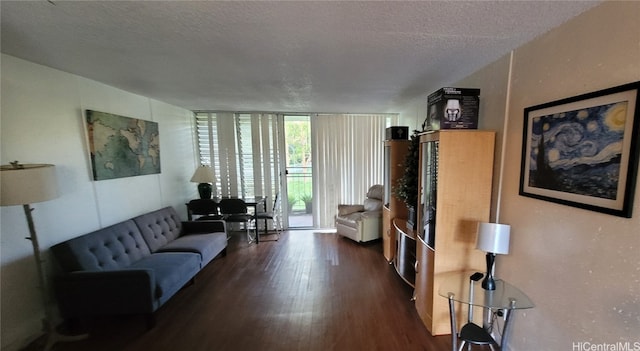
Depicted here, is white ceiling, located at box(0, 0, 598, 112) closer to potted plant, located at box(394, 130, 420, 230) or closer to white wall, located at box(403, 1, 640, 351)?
white wall, located at box(403, 1, 640, 351)

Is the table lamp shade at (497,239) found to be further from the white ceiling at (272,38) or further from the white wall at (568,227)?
the white ceiling at (272,38)

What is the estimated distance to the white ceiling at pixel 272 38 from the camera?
124cm

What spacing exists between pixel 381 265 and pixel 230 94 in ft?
10.4

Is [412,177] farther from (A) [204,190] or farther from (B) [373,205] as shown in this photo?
(A) [204,190]

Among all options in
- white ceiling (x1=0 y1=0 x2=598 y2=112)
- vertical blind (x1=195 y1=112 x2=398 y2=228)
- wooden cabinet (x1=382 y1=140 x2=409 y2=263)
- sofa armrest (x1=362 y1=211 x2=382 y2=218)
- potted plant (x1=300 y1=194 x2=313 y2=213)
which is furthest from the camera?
potted plant (x1=300 y1=194 x2=313 y2=213)

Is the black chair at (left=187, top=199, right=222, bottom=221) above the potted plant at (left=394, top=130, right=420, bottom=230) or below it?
below

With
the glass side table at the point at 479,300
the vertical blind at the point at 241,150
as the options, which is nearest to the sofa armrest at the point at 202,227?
the vertical blind at the point at 241,150

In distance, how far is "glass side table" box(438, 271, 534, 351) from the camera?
5.28ft

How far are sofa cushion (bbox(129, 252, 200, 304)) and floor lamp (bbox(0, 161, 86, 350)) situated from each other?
66cm

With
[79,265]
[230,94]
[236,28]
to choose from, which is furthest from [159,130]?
[236,28]

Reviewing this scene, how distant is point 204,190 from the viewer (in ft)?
14.1

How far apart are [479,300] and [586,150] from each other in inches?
45.3

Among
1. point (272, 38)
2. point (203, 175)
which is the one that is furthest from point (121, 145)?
point (272, 38)

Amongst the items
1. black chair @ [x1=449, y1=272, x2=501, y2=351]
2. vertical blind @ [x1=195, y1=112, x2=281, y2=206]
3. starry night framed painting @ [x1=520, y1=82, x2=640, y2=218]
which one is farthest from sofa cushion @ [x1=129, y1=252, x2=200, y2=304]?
starry night framed painting @ [x1=520, y1=82, x2=640, y2=218]
